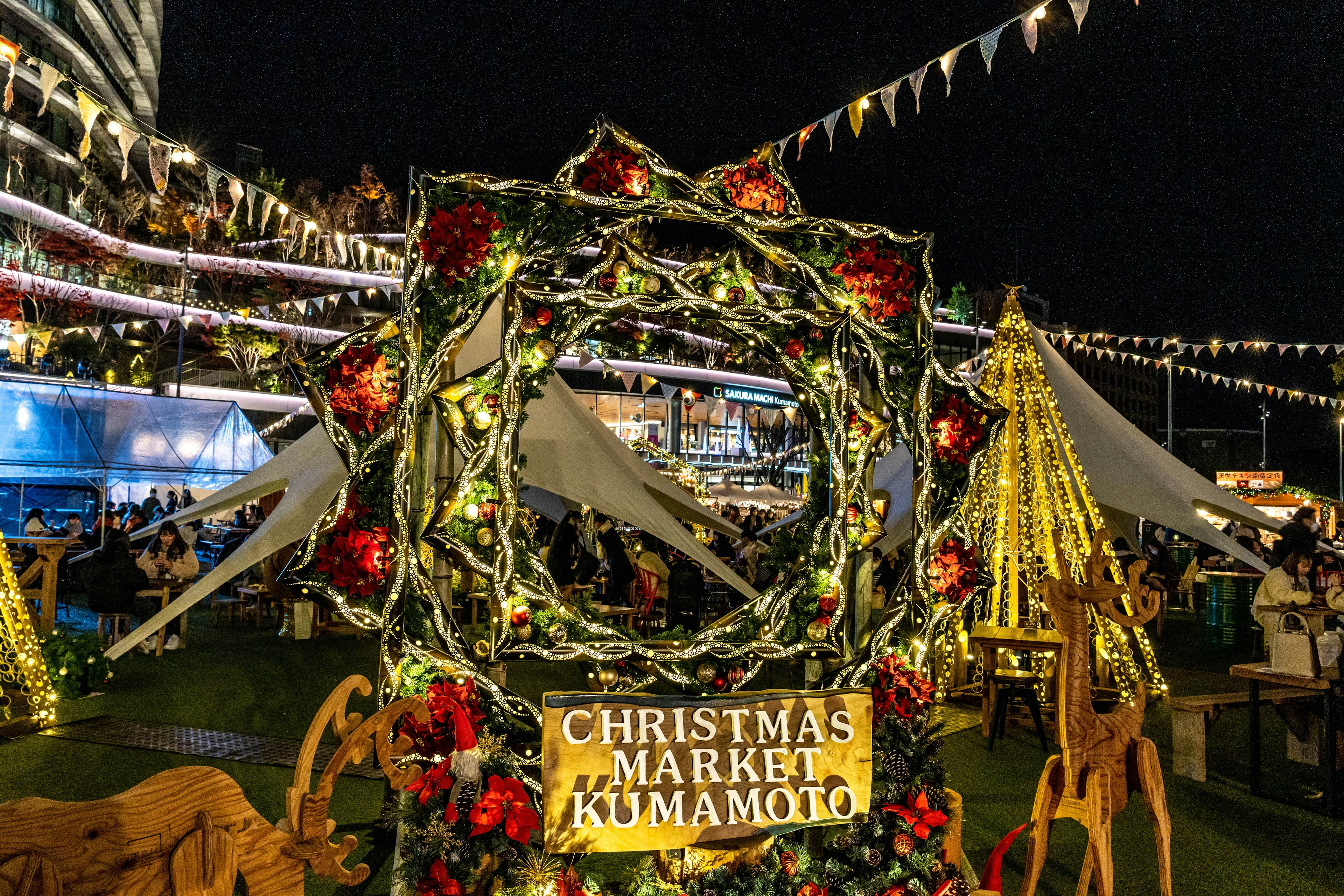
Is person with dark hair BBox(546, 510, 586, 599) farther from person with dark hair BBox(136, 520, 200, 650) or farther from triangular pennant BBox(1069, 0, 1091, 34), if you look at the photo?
triangular pennant BBox(1069, 0, 1091, 34)

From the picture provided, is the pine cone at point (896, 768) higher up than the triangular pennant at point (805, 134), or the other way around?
the triangular pennant at point (805, 134)

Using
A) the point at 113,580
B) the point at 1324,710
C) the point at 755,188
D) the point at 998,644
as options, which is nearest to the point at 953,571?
the point at 755,188

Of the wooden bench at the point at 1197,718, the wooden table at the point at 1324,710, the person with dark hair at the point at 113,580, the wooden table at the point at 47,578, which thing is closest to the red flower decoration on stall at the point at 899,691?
the wooden bench at the point at 1197,718

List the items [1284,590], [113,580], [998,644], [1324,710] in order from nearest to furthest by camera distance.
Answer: [1324,710], [998,644], [1284,590], [113,580]

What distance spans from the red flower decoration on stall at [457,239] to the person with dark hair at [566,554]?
23.5ft

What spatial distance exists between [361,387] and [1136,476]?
7545 millimetres

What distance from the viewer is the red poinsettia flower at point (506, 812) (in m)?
3.72

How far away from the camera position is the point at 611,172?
431cm

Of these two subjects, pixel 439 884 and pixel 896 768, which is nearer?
pixel 439 884

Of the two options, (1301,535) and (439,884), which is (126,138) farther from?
(1301,535)

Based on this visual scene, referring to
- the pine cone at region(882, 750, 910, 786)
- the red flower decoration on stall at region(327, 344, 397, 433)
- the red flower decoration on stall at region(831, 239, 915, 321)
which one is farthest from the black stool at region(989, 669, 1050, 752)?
the red flower decoration on stall at region(327, 344, 397, 433)

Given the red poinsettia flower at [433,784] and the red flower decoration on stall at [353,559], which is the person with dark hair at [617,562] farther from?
the red poinsettia flower at [433,784]

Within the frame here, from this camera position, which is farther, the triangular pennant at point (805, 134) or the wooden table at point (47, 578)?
the wooden table at point (47, 578)

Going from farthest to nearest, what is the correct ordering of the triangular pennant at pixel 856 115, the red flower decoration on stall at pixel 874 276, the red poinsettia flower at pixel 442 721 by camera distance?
the triangular pennant at pixel 856 115 → the red flower decoration on stall at pixel 874 276 → the red poinsettia flower at pixel 442 721
